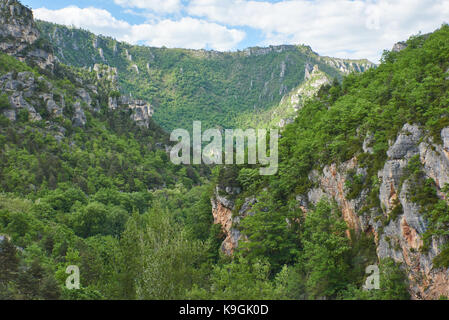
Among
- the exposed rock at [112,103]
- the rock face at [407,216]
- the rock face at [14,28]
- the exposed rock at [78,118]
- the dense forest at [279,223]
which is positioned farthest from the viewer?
the exposed rock at [112,103]

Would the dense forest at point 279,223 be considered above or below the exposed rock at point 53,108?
below

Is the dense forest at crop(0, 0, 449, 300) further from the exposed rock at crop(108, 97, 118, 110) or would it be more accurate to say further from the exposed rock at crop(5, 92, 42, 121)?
the exposed rock at crop(108, 97, 118, 110)

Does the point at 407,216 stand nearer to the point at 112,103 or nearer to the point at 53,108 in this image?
the point at 53,108

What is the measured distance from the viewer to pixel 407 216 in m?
17.8

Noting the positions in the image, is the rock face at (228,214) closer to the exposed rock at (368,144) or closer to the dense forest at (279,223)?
the dense forest at (279,223)

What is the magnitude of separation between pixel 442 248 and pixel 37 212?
50.0 m

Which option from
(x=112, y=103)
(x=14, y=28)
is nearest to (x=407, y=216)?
(x=14, y=28)

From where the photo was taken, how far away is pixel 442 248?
612 inches

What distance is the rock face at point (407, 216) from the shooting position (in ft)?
52.9

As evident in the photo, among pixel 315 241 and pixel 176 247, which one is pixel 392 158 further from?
pixel 176 247

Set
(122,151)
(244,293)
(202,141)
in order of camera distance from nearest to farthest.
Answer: (244,293)
(122,151)
(202,141)

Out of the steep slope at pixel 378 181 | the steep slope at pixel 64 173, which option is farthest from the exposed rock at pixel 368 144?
the steep slope at pixel 64 173

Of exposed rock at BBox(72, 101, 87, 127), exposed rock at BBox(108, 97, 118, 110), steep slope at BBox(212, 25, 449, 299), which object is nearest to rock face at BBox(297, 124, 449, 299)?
steep slope at BBox(212, 25, 449, 299)
